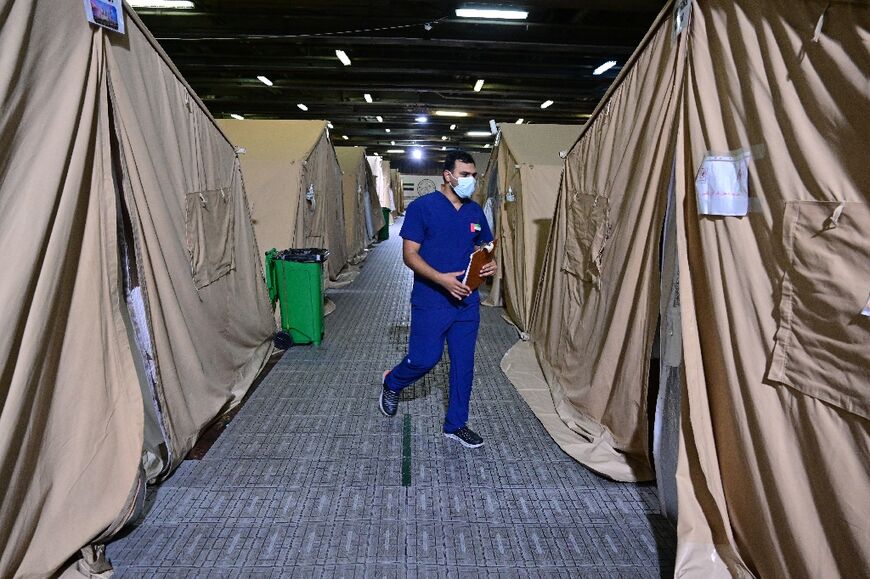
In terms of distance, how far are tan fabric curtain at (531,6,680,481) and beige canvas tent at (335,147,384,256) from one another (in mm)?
6558

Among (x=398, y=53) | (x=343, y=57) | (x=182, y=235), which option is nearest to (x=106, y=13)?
(x=182, y=235)

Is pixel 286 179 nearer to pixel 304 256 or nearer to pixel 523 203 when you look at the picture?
pixel 304 256

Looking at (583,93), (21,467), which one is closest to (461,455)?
(21,467)

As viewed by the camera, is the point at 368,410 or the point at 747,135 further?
the point at 368,410

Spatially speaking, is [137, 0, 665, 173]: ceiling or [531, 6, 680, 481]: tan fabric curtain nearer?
[531, 6, 680, 481]: tan fabric curtain

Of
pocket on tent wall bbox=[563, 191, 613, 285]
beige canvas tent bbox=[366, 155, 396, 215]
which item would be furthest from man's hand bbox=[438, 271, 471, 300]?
beige canvas tent bbox=[366, 155, 396, 215]

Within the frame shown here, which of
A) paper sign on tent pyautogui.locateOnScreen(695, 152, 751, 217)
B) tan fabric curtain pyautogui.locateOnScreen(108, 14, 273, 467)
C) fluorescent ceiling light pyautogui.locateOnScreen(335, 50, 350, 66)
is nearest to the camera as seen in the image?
paper sign on tent pyautogui.locateOnScreen(695, 152, 751, 217)

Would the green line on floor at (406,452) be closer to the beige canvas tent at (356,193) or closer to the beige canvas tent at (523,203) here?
the beige canvas tent at (523,203)

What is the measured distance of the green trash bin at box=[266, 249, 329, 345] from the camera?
15.4 feet

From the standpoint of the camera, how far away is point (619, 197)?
2.89m

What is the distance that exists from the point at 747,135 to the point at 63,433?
2.95m

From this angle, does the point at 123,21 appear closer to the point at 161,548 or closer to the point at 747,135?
the point at 161,548

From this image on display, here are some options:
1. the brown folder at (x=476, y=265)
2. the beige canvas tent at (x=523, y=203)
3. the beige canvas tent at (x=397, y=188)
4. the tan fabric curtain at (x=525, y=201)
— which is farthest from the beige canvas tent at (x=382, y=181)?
the brown folder at (x=476, y=265)

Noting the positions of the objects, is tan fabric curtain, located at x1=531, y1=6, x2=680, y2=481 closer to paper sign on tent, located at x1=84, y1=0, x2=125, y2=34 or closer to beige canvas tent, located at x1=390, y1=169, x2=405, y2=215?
paper sign on tent, located at x1=84, y1=0, x2=125, y2=34
